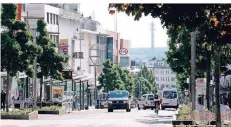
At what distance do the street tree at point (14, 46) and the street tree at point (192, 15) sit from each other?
84.6ft

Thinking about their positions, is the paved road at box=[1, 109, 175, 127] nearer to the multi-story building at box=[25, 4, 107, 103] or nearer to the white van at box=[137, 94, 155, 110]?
the white van at box=[137, 94, 155, 110]

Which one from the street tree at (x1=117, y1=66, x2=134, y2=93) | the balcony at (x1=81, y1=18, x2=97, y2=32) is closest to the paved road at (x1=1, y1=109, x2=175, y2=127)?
the street tree at (x1=117, y1=66, x2=134, y2=93)

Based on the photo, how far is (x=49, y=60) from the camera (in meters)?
58.1

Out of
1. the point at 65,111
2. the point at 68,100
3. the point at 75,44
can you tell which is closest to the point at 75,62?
the point at 75,44

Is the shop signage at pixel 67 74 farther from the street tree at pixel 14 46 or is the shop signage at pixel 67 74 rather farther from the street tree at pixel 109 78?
the street tree at pixel 109 78

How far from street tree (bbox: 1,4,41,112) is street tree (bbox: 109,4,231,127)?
2578cm

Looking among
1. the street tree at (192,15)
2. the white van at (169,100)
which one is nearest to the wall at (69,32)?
the white van at (169,100)

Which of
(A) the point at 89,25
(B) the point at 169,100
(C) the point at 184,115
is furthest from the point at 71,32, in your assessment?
(C) the point at 184,115

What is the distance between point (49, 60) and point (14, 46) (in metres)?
15.6

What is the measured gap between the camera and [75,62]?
Result: 4018 inches

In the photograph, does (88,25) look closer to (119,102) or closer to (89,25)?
(89,25)

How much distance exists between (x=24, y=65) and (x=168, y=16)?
2818cm

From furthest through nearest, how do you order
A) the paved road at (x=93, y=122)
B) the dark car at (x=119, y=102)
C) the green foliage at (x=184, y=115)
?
the dark car at (x=119, y=102) < the paved road at (x=93, y=122) < the green foliage at (x=184, y=115)

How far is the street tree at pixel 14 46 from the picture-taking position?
4256cm
